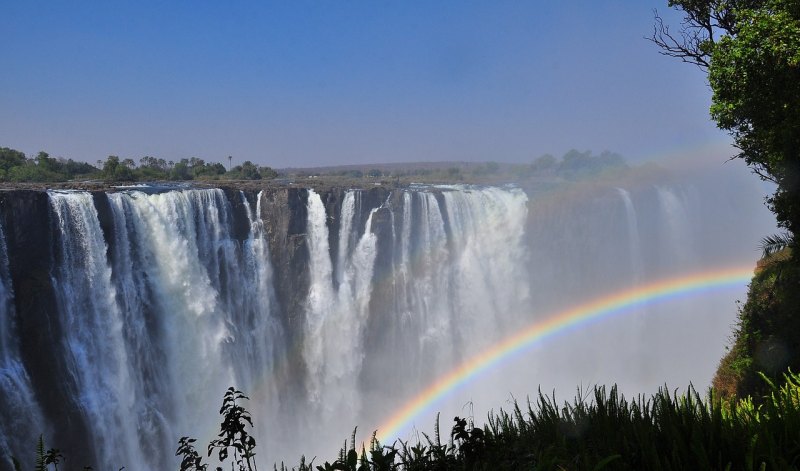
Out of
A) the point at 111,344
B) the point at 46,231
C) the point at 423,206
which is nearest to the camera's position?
the point at 46,231

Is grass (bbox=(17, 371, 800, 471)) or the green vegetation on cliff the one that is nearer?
grass (bbox=(17, 371, 800, 471))

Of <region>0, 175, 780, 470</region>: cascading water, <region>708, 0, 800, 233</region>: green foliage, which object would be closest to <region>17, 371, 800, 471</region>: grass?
<region>708, 0, 800, 233</region>: green foliage

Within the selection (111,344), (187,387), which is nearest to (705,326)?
(187,387)

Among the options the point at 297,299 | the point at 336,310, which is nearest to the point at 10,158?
the point at 297,299

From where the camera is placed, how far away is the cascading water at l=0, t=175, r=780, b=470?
1546 cm

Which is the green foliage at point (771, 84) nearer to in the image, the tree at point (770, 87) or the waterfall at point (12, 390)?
the tree at point (770, 87)

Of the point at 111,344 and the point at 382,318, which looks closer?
the point at 111,344

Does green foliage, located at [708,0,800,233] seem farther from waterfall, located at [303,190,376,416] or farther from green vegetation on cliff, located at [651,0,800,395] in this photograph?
waterfall, located at [303,190,376,416]

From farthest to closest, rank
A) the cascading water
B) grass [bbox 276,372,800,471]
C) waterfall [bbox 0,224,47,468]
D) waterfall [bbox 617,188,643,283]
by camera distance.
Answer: waterfall [bbox 617,188,643,283]
the cascading water
waterfall [bbox 0,224,47,468]
grass [bbox 276,372,800,471]

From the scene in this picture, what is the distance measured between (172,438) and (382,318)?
30.0ft

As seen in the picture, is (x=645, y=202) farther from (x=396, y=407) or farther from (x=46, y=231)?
(x=46, y=231)

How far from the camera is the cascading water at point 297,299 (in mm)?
15461

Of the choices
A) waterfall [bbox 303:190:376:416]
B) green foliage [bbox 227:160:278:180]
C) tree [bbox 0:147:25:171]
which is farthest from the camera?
green foliage [bbox 227:160:278:180]

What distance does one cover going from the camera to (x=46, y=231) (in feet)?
48.2
